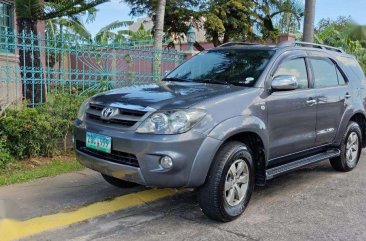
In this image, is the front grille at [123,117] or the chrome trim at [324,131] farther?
the chrome trim at [324,131]

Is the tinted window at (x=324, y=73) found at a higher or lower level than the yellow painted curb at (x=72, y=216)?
higher

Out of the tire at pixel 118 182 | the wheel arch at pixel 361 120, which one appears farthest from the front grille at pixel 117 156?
the wheel arch at pixel 361 120

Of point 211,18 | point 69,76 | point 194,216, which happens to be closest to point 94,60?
point 69,76

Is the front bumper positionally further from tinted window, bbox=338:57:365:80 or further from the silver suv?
tinted window, bbox=338:57:365:80

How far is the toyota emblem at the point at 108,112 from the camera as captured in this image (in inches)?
176

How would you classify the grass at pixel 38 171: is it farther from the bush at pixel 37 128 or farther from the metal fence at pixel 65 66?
the metal fence at pixel 65 66

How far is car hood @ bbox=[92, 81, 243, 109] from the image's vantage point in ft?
14.3

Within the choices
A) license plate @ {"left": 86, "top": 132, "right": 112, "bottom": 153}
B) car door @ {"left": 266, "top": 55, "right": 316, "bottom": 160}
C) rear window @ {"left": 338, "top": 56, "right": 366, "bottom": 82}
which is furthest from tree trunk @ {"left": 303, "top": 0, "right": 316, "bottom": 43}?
license plate @ {"left": 86, "top": 132, "right": 112, "bottom": 153}

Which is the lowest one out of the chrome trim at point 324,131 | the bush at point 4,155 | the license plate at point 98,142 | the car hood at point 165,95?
the bush at point 4,155

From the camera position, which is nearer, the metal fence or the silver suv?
the silver suv

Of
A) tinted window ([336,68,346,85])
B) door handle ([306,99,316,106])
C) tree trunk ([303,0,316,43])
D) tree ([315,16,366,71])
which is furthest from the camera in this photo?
tree ([315,16,366,71])

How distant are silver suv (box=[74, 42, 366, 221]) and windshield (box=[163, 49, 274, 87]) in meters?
0.01

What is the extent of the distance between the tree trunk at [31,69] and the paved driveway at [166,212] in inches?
74.0

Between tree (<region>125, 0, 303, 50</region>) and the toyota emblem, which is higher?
tree (<region>125, 0, 303, 50</region>)
